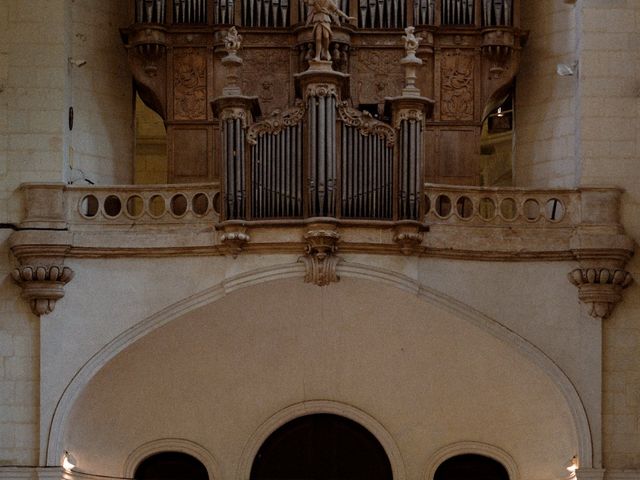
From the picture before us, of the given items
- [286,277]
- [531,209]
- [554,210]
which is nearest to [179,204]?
[286,277]

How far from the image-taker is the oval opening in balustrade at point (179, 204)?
23453 millimetres

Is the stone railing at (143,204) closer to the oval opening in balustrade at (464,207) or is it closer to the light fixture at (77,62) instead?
the light fixture at (77,62)

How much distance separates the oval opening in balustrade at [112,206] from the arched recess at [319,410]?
10.7 ft

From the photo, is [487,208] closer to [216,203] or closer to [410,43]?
[410,43]

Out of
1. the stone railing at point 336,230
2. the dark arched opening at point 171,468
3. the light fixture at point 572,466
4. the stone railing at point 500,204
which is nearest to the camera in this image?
the stone railing at point 336,230

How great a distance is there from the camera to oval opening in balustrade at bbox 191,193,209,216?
76.4 ft

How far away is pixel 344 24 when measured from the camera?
2459 centimetres

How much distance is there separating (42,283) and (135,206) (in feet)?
5.08

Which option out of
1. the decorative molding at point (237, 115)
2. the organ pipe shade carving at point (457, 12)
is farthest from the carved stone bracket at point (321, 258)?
the organ pipe shade carving at point (457, 12)

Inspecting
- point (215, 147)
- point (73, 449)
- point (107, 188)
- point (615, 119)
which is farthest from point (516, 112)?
point (73, 449)

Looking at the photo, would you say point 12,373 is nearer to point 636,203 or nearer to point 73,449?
point 73,449

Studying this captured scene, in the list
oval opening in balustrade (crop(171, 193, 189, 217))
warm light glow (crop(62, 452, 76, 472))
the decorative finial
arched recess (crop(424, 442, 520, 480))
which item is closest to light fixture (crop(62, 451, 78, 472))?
warm light glow (crop(62, 452, 76, 472))

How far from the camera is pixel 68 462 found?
2328 cm

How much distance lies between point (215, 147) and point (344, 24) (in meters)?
2.20
